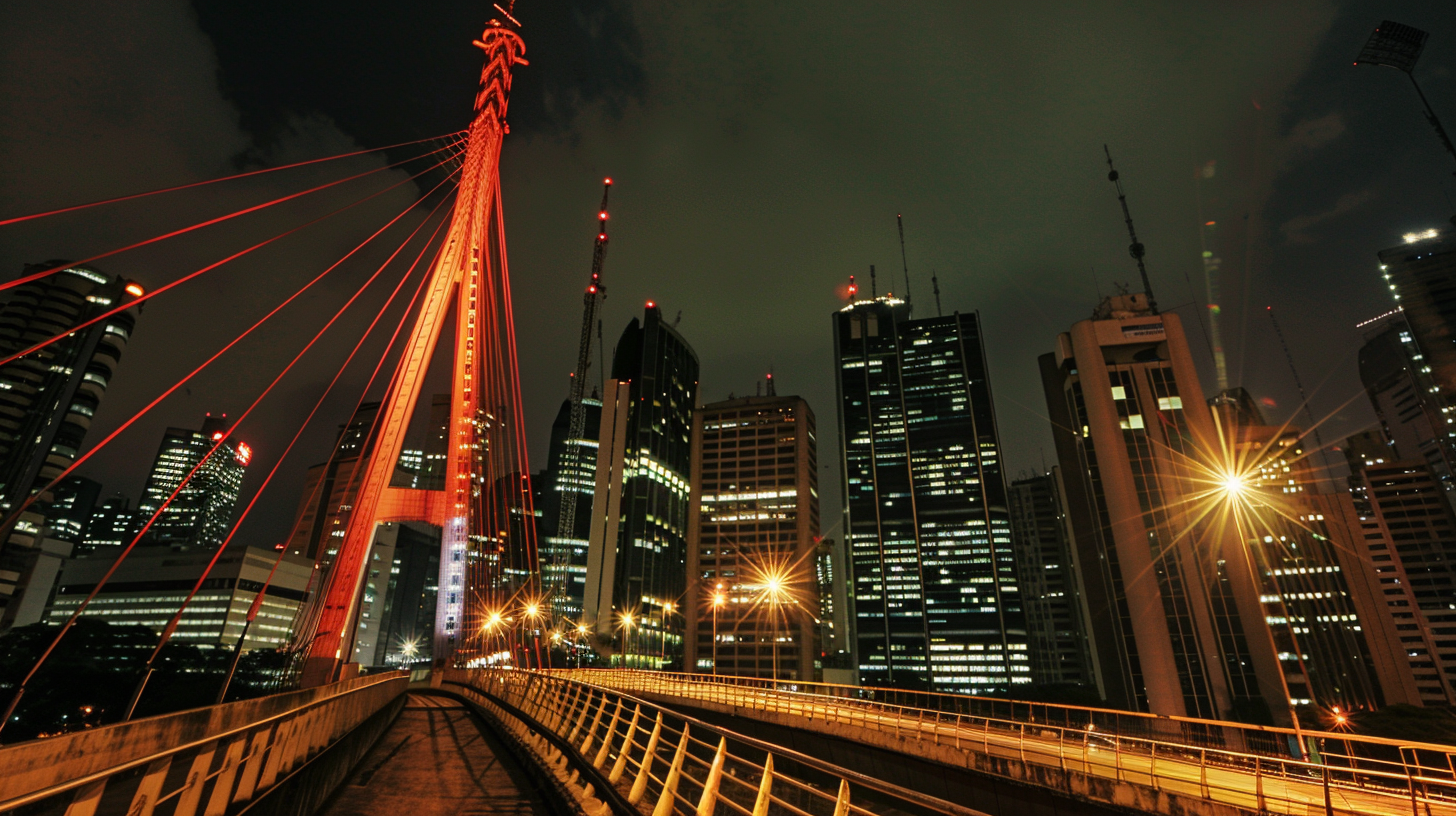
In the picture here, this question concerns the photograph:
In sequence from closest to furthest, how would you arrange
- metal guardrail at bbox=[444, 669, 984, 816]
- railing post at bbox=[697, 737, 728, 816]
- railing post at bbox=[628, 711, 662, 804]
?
metal guardrail at bbox=[444, 669, 984, 816] < railing post at bbox=[697, 737, 728, 816] < railing post at bbox=[628, 711, 662, 804]

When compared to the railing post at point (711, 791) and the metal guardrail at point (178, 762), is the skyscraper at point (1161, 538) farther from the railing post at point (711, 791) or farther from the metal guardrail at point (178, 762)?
the metal guardrail at point (178, 762)

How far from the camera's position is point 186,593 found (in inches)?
4555

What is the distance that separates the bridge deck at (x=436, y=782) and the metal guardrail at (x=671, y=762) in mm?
1163

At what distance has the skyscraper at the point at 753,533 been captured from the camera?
470 feet

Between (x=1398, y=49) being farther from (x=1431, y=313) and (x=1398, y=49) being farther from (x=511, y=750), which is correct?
(x=511, y=750)

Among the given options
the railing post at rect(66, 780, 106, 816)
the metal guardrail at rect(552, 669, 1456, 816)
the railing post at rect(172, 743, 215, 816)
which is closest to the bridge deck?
the railing post at rect(172, 743, 215, 816)

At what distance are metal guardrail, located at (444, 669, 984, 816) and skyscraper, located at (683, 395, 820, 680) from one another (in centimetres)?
11344

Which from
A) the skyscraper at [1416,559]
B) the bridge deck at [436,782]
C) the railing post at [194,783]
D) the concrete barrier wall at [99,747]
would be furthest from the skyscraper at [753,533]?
the railing post at [194,783]

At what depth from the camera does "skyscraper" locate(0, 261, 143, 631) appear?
103625 mm

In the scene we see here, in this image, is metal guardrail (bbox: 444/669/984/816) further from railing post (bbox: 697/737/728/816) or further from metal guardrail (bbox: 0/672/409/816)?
metal guardrail (bbox: 0/672/409/816)

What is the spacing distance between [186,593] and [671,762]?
147 m

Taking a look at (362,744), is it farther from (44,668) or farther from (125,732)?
(44,668)

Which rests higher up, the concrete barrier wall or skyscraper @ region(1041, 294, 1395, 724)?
skyscraper @ region(1041, 294, 1395, 724)

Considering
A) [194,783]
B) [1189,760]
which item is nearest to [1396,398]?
[1189,760]
